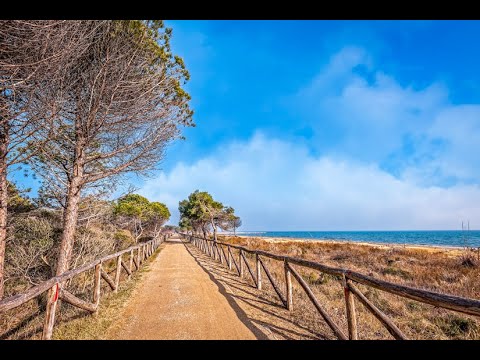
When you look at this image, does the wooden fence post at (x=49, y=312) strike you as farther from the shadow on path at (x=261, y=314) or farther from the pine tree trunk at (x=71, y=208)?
the pine tree trunk at (x=71, y=208)

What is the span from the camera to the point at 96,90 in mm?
6965

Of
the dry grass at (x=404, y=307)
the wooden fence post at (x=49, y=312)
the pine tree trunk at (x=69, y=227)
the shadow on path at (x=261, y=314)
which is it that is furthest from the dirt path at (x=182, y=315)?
the pine tree trunk at (x=69, y=227)

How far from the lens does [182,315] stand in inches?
207

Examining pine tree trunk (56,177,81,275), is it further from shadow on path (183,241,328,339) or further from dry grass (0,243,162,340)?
shadow on path (183,241,328,339)

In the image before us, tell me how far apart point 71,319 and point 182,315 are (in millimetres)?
2273

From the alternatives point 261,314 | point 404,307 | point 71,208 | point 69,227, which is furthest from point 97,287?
point 404,307

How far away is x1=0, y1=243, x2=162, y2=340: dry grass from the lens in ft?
14.6

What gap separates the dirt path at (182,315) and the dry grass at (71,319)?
0.26 meters

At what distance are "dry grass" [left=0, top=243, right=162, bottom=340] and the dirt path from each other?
26cm

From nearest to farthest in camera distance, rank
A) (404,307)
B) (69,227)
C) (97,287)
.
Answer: (97,287) → (404,307) → (69,227)

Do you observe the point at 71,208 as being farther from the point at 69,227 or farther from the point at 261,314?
the point at 261,314

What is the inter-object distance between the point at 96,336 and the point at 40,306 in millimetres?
5041

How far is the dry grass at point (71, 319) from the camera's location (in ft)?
14.6

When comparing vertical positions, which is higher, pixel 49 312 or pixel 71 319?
pixel 49 312
